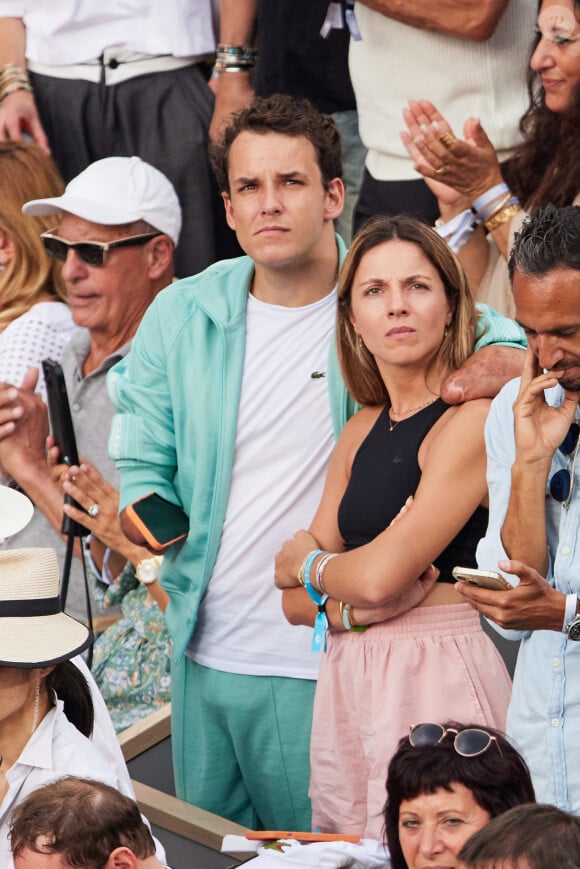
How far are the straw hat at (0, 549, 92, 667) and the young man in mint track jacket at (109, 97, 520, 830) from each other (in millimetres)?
659

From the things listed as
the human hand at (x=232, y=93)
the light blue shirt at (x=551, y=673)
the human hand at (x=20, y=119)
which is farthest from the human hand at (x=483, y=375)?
the human hand at (x=20, y=119)

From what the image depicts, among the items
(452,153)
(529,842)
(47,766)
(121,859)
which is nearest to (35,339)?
(452,153)

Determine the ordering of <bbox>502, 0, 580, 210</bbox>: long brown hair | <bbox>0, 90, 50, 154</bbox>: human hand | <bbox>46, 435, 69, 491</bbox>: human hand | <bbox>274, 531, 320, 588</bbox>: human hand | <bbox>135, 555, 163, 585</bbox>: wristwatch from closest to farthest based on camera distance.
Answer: <bbox>274, 531, 320, 588</bbox>: human hand < <bbox>502, 0, 580, 210</bbox>: long brown hair < <bbox>135, 555, 163, 585</bbox>: wristwatch < <bbox>46, 435, 69, 491</bbox>: human hand < <bbox>0, 90, 50, 154</bbox>: human hand

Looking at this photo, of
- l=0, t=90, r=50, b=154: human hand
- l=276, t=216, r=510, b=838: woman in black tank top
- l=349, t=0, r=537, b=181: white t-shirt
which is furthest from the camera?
l=0, t=90, r=50, b=154: human hand

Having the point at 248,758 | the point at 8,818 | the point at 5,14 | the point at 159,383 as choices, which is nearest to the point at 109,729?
the point at 8,818

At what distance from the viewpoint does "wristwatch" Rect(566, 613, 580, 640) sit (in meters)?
2.68

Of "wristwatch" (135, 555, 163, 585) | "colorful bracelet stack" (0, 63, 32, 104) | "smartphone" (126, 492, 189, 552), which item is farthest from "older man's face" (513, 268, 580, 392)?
"colorful bracelet stack" (0, 63, 32, 104)

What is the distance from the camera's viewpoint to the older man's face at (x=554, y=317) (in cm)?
270

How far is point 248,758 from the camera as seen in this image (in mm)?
3730

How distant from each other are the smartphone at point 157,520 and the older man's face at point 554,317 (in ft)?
4.13

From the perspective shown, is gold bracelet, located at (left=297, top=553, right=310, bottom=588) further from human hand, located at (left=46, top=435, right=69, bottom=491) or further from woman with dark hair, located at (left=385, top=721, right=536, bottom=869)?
human hand, located at (left=46, top=435, right=69, bottom=491)

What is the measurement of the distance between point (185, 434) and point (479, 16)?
151 cm

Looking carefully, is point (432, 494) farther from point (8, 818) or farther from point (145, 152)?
point (145, 152)

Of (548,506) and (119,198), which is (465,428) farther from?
(119,198)
